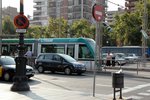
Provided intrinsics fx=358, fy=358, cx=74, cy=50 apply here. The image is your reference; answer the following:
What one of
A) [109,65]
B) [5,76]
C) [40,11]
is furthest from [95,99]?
[40,11]

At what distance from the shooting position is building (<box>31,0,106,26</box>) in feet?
474

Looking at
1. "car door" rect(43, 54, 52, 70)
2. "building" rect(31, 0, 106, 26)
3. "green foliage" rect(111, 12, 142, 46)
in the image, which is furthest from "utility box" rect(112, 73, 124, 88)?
"building" rect(31, 0, 106, 26)

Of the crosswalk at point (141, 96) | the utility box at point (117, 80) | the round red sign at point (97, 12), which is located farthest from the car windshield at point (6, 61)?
the utility box at point (117, 80)

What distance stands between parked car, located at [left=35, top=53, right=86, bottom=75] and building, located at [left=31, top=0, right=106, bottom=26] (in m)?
108

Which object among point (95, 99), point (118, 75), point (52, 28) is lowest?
point (95, 99)

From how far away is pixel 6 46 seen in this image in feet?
118

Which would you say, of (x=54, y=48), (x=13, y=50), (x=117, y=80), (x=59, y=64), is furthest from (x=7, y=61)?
(x=13, y=50)

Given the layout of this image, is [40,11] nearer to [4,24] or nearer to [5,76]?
[4,24]

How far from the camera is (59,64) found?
2525cm

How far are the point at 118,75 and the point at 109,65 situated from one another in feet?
61.0

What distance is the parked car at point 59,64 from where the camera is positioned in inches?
974

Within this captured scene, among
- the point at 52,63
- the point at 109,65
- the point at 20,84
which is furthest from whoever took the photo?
the point at 109,65

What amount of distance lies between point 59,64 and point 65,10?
12677cm

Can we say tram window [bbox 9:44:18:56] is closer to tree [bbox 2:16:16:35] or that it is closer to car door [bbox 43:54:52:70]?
car door [bbox 43:54:52:70]
